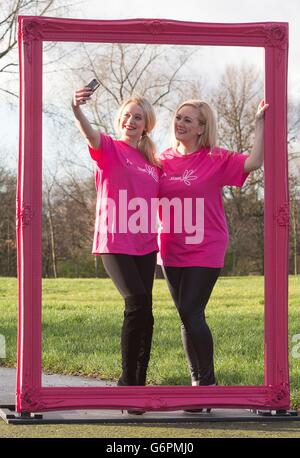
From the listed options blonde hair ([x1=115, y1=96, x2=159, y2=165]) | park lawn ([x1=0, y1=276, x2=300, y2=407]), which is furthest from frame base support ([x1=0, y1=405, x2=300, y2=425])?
blonde hair ([x1=115, y1=96, x2=159, y2=165])

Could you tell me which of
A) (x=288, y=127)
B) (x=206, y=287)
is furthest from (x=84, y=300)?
(x=288, y=127)

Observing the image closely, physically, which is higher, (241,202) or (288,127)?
(288,127)

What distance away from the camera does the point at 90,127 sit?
18.8 feet

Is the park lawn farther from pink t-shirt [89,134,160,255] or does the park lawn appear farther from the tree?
pink t-shirt [89,134,160,255]

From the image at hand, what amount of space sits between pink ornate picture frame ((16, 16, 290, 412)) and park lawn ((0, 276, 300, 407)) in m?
0.42

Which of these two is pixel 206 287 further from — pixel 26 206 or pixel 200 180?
pixel 26 206

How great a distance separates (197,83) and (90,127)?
818 mm

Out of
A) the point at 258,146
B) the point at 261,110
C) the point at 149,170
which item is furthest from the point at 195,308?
the point at 261,110

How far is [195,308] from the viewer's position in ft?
19.3

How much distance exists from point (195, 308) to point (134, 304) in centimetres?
40

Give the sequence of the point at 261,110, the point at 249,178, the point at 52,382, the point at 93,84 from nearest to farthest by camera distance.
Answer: the point at 93,84 < the point at 261,110 < the point at 249,178 < the point at 52,382

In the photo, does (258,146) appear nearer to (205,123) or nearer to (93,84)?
(205,123)

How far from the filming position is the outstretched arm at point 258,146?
5.95 meters

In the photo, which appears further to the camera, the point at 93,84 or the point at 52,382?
the point at 52,382
